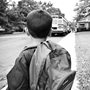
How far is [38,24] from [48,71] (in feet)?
1.36

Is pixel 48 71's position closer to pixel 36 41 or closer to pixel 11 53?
pixel 36 41

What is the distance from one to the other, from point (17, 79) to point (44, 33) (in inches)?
18.0

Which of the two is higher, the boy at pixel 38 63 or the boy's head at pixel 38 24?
the boy's head at pixel 38 24

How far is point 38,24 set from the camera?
1822 mm

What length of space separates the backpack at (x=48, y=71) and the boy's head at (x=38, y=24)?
0.15 meters

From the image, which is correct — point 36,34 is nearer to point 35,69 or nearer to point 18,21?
point 35,69

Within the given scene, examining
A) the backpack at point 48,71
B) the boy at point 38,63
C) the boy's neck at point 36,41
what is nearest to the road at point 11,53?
the boy's neck at point 36,41

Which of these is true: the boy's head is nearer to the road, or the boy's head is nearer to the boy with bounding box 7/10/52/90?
the boy with bounding box 7/10/52/90

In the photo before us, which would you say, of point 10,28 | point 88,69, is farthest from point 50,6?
point 88,69

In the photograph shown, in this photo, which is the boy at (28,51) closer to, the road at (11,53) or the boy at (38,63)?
the boy at (38,63)

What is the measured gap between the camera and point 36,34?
1876 millimetres

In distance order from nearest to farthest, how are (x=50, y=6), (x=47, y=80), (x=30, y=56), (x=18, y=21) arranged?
(x=47, y=80)
(x=30, y=56)
(x=18, y=21)
(x=50, y=6)

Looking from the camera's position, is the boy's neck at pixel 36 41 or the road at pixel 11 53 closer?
the boy's neck at pixel 36 41

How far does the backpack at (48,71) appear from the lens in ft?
5.41
